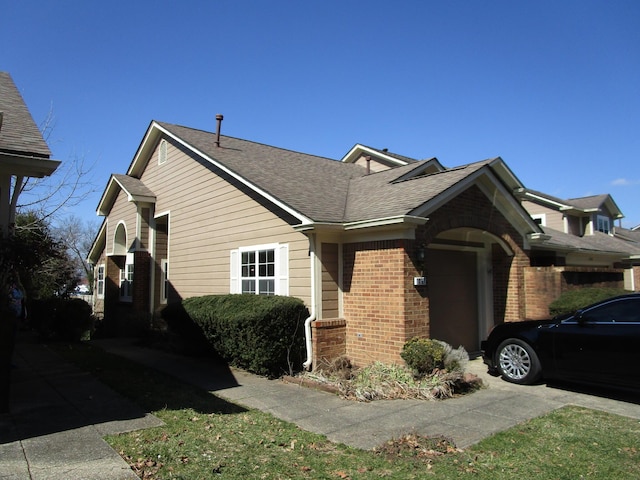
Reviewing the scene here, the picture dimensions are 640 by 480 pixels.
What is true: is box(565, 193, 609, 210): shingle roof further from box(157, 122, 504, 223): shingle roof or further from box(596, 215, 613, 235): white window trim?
box(157, 122, 504, 223): shingle roof

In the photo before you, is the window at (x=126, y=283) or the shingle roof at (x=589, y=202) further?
the shingle roof at (x=589, y=202)

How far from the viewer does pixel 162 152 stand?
16.0 m

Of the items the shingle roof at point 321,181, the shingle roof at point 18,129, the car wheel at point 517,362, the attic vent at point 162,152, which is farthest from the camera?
the attic vent at point 162,152

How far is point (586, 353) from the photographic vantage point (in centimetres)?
765

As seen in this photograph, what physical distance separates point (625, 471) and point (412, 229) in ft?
16.5

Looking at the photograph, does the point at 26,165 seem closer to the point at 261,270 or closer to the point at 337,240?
the point at 261,270

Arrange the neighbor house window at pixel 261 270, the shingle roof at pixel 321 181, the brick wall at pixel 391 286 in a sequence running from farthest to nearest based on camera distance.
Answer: the neighbor house window at pixel 261 270, the shingle roof at pixel 321 181, the brick wall at pixel 391 286

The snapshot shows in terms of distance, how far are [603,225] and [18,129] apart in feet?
95.2

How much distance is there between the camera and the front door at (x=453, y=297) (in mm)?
10688

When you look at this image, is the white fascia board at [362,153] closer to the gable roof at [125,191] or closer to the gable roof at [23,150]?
the gable roof at [125,191]

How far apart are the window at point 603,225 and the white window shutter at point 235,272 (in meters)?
23.3

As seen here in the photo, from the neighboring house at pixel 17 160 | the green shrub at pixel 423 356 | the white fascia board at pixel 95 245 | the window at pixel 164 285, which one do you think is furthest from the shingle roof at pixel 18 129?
the white fascia board at pixel 95 245

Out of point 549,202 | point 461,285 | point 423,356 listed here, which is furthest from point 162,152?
point 549,202

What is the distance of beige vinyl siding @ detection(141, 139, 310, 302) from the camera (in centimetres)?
1037
